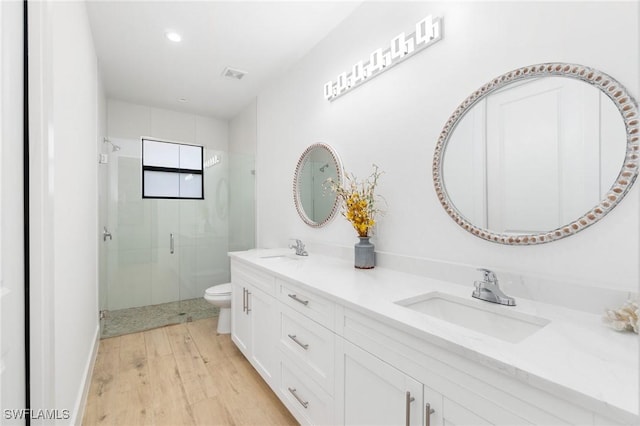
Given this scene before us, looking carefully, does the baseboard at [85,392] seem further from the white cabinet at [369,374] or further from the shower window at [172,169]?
the shower window at [172,169]

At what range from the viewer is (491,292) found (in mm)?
1133

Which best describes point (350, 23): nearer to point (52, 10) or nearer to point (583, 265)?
point (52, 10)

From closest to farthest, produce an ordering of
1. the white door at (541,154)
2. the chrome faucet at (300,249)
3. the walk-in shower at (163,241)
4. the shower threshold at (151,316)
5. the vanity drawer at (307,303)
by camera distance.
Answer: the white door at (541,154)
the vanity drawer at (307,303)
the chrome faucet at (300,249)
the shower threshold at (151,316)
the walk-in shower at (163,241)

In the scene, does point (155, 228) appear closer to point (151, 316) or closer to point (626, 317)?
point (151, 316)

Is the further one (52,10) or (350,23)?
(350,23)

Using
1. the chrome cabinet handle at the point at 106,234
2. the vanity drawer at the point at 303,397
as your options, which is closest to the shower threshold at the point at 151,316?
the chrome cabinet handle at the point at 106,234

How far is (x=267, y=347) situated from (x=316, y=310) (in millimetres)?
684

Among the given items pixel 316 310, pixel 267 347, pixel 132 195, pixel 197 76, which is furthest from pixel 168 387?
pixel 197 76

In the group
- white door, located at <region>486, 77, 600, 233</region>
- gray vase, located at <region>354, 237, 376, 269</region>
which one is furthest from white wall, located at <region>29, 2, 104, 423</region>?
white door, located at <region>486, 77, 600, 233</region>

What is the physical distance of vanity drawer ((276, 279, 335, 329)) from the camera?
1300 millimetres

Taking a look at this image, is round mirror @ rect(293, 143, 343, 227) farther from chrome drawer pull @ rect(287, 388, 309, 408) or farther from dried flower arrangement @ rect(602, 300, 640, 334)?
dried flower arrangement @ rect(602, 300, 640, 334)

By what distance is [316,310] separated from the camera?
54.2 inches

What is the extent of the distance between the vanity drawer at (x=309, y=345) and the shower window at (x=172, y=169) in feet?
8.58

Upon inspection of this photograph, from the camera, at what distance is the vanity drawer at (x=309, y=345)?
4.26 ft
